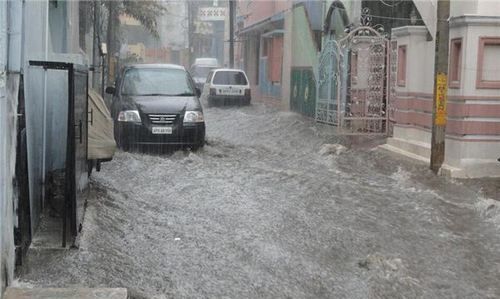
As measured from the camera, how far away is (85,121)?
6.59 metres

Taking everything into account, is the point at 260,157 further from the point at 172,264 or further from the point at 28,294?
the point at 28,294

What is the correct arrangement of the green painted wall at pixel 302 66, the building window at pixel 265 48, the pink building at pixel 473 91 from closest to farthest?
the pink building at pixel 473 91 → the green painted wall at pixel 302 66 → the building window at pixel 265 48

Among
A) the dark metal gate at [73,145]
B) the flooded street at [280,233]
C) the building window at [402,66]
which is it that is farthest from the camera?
the building window at [402,66]

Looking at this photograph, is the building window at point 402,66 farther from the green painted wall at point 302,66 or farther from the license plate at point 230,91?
the license plate at point 230,91

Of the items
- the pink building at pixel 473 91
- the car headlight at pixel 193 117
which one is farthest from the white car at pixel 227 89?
the pink building at pixel 473 91

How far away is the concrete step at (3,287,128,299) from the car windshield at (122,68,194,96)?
903 cm

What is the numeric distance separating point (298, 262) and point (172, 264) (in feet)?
3.83

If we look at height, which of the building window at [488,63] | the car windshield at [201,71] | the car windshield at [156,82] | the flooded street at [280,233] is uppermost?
the car windshield at [201,71]

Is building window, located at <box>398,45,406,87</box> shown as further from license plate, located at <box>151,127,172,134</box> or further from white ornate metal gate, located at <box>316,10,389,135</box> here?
license plate, located at <box>151,127,172,134</box>

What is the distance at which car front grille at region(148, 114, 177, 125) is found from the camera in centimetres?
1280

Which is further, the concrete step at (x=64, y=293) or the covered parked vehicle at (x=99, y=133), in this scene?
the covered parked vehicle at (x=99, y=133)

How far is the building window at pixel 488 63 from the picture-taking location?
1002 centimetres

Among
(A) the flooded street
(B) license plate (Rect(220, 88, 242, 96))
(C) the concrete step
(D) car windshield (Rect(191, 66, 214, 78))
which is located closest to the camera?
(C) the concrete step

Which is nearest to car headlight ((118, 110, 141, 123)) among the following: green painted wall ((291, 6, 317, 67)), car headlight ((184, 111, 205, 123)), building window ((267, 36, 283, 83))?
car headlight ((184, 111, 205, 123))
